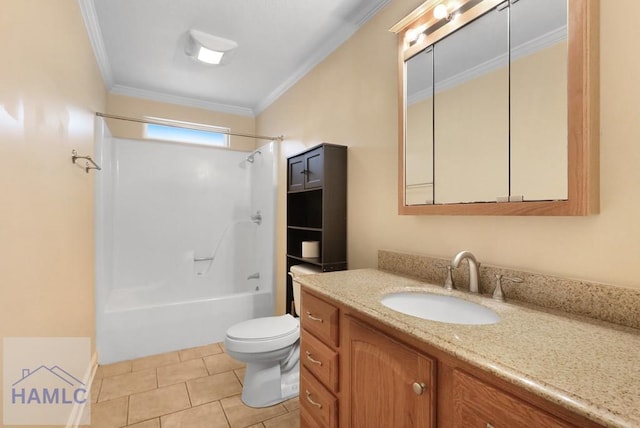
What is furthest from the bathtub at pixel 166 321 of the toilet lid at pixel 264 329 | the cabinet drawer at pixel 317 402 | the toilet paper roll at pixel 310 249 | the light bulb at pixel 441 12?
the light bulb at pixel 441 12

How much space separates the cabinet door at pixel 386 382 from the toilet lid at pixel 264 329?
862 millimetres

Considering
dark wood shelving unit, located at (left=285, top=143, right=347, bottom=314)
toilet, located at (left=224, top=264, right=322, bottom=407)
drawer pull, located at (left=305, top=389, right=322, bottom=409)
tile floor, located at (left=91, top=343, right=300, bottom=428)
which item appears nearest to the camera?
drawer pull, located at (left=305, top=389, right=322, bottom=409)

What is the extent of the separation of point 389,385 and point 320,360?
453 mm

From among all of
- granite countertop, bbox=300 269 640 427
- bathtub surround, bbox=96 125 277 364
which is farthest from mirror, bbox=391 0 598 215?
bathtub surround, bbox=96 125 277 364

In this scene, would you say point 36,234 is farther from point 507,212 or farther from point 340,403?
point 507,212

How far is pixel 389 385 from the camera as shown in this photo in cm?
96

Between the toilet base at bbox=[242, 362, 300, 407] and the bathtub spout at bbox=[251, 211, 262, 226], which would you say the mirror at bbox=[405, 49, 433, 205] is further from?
the bathtub spout at bbox=[251, 211, 262, 226]

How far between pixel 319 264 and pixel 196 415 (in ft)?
3.81

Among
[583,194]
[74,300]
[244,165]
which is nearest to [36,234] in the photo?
[74,300]

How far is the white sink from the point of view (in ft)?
3.68

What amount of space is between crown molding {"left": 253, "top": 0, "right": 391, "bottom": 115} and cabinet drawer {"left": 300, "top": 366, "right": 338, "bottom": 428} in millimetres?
2113

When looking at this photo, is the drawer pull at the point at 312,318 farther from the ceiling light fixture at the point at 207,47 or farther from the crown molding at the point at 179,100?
the crown molding at the point at 179,100

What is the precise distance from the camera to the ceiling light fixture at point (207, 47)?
2.24 meters

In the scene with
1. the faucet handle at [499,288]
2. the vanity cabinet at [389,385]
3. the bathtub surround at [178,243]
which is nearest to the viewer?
the vanity cabinet at [389,385]
